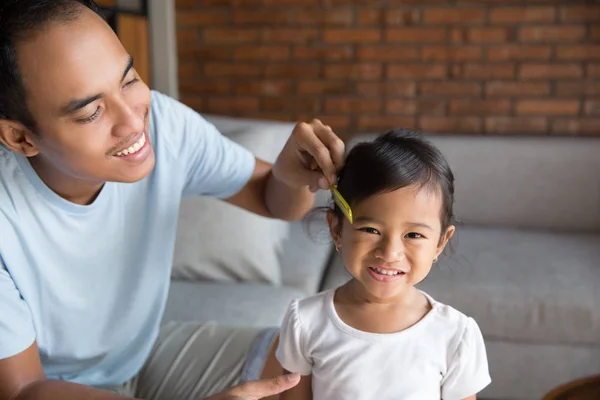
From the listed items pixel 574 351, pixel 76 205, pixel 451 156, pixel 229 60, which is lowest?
pixel 574 351

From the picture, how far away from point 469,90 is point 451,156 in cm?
40

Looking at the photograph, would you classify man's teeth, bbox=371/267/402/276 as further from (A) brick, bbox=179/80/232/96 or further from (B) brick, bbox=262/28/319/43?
(A) brick, bbox=179/80/232/96

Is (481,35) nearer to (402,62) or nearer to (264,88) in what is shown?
(402,62)

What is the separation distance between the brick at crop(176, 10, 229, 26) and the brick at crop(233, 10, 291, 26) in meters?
0.06

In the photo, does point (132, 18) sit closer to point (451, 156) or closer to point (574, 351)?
point (451, 156)

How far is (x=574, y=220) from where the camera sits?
243cm

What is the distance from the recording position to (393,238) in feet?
2.92

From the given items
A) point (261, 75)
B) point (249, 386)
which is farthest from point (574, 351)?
point (261, 75)

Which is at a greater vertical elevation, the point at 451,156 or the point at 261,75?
the point at 261,75

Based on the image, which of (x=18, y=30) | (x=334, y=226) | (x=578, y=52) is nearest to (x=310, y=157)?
(x=334, y=226)

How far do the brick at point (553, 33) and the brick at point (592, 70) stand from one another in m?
0.13

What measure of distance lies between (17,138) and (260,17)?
195 centimetres

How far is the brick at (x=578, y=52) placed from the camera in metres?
2.58

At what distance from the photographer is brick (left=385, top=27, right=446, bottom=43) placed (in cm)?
267
